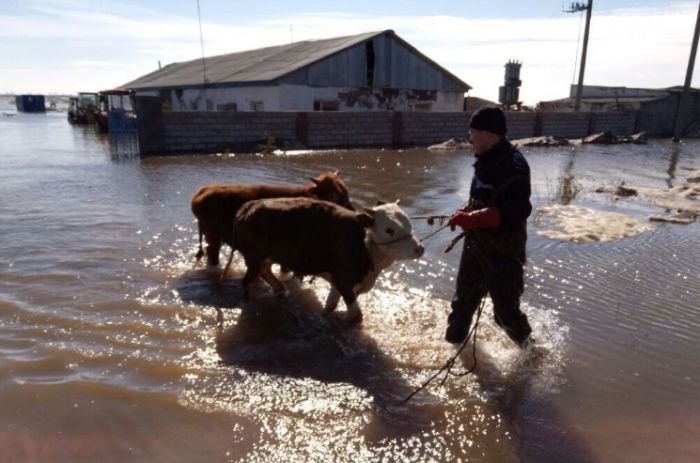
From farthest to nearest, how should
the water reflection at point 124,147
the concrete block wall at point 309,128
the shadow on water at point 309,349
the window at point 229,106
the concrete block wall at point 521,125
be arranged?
1. the window at point 229,106
2. the concrete block wall at point 521,125
3. the concrete block wall at point 309,128
4. the water reflection at point 124,147
5. the shadow on water at point 309,349

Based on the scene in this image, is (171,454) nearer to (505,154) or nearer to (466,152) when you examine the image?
(505,154)

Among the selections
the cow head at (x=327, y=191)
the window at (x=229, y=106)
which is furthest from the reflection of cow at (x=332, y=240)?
the window at (x=229, y=106)

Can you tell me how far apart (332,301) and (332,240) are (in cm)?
82

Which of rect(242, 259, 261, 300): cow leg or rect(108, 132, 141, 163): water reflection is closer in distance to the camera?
rect(242, 259, 261, 300): cow leg

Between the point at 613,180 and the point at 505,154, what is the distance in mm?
14860

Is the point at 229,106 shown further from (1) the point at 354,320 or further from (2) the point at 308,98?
(1) the point at 354,320

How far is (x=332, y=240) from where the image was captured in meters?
5.79

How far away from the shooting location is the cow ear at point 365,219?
5.57 meters

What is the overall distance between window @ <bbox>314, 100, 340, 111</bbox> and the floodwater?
2243 centimetres

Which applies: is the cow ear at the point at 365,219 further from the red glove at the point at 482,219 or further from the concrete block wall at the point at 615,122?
the concrete block wall at the point at 615,122

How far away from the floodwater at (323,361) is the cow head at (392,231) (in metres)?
0.93

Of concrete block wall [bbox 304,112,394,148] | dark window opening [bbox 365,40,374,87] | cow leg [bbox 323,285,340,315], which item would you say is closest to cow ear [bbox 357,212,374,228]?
cow leg [bbox 323,285,340,315]

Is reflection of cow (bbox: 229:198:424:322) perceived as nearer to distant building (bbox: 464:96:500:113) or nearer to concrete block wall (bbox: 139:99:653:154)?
concrete block wall (bbox: 139:99:653:154)

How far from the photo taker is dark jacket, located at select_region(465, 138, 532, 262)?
4363 millimetres
